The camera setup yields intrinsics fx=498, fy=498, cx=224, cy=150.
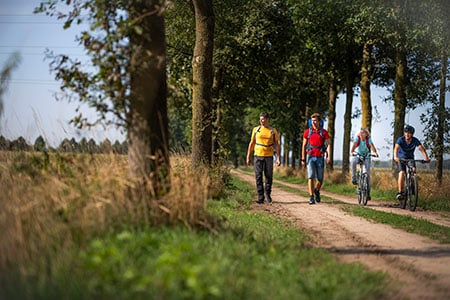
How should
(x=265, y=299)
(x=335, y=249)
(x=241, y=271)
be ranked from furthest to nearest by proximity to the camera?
1. (x=335, y=249)
2. (x=241, y=271)
3. (x=265, y=299)

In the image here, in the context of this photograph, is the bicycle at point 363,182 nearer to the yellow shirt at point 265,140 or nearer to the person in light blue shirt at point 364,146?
the person in light blue shirt at point 364,146

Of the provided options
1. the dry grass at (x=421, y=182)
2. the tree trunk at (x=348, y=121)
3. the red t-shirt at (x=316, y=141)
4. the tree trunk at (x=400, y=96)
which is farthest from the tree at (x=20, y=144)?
the tree trunk at (x=348, y=121)

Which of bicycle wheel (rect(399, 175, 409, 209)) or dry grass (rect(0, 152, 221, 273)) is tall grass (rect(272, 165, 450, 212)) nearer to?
bicycle wheel (rect(399, 175, 409, 209))

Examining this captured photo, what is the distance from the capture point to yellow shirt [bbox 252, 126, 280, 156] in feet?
45.1

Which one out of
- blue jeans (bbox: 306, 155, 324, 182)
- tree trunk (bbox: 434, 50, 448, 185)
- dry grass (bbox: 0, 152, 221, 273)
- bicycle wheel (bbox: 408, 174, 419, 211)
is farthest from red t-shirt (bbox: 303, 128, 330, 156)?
dry grass (bbox: 0, 152, 221, 273)

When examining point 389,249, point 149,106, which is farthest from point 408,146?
point 149,106

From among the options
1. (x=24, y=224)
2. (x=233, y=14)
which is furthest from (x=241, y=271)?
A: (x=233, y=14)

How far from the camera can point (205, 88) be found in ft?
47.7

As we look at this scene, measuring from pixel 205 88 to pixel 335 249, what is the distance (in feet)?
26.8

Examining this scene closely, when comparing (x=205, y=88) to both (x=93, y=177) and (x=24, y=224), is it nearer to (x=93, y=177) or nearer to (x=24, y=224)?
(x=93, y=177)

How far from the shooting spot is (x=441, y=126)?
61.4 feet

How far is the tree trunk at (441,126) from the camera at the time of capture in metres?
18.7

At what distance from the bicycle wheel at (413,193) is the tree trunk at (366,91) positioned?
9574 mm

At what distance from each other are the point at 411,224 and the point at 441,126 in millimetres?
9758
